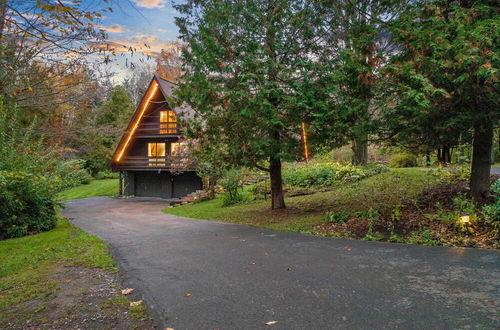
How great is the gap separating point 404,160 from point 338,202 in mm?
10031

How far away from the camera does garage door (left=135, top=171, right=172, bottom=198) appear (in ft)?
80.8

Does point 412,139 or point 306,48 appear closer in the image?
point 412,139

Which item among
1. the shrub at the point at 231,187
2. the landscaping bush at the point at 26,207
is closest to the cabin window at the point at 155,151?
the shrub at the point at 231,187

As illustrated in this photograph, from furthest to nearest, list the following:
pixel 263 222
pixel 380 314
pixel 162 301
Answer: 1. pixel 263 222
2. pixel 162 301
3. pixel 380 314

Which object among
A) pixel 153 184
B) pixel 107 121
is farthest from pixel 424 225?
pixel 107 121

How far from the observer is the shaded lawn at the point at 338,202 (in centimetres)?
943

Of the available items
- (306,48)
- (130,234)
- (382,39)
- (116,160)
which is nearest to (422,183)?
(382,39)

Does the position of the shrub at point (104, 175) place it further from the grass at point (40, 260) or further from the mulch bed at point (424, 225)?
the mulch bed at point (424, 225)

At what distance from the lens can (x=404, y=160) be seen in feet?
62.5

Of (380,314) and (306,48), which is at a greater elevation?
(306,48)

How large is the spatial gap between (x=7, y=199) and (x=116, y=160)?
15.5m

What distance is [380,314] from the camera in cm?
349

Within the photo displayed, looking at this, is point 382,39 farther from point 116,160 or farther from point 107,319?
point 116,160

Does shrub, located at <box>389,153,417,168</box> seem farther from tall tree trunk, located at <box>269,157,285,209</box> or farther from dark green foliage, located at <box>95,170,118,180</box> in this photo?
dark green foliage, located at <box>95,170,118,180</box>
